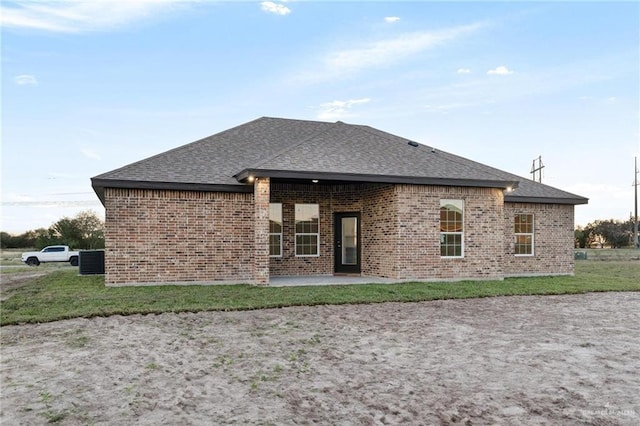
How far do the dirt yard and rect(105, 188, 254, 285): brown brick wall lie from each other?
4803 millimetres

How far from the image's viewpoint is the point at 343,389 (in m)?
5.14

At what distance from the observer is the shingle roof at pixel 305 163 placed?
13742 millimetres

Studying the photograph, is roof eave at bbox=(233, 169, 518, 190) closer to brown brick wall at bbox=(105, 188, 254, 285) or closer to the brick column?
the brick column

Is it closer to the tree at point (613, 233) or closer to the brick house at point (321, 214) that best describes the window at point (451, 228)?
the brick house at point (321, 214)

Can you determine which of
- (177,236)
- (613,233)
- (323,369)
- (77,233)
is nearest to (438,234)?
(177,236)

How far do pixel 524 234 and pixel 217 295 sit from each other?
38.6 ft

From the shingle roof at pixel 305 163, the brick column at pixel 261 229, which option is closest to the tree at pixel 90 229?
the shingle roof at pixel 305 163

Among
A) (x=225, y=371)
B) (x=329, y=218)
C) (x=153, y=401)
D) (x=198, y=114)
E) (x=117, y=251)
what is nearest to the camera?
(x=153, y=401)

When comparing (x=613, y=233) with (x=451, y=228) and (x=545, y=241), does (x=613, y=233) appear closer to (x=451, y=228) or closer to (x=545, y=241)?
(x=545, y=241)

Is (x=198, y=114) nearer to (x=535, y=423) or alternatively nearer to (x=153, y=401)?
(x=153, y=401)

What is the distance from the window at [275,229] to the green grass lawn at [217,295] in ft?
9.77

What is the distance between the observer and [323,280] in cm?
1482

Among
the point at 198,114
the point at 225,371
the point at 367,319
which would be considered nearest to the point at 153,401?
the point at 225,371

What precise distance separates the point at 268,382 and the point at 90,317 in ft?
17.3
